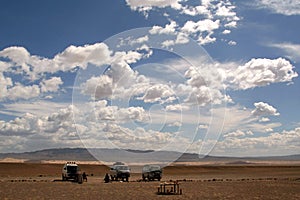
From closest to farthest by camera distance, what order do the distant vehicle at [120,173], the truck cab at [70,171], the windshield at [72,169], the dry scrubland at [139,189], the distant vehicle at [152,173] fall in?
the dry scrubland at [139,189] < the truck cab at [70,171] < the windshield at [72,169] < the distant vehicle at [120,173] < the distant vehicle at [152,173]

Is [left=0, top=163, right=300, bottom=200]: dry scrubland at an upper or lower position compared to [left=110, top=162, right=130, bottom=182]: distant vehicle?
lower

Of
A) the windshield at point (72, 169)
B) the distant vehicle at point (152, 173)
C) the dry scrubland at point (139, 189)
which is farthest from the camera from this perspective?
the distant vehicle at point (152, 173)

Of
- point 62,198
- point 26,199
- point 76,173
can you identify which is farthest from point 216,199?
point 76,173

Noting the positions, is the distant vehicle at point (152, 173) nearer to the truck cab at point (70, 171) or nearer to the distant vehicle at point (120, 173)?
the distant vehicle at point (120, 173)

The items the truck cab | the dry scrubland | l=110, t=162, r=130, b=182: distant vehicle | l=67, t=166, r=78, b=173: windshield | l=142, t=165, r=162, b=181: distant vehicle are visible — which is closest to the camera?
the dry scrubland

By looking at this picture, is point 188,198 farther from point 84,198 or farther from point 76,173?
point 76,173

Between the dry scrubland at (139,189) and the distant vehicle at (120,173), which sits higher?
the distant vehicle at (120,173)

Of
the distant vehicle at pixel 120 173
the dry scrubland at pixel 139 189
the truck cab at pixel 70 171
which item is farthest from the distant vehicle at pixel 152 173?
the truck cab at pixel 70 171

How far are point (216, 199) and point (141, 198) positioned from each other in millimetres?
5004

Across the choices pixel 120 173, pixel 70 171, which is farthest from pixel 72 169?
→ pixel 120 173

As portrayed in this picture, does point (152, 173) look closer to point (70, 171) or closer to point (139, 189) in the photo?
point (70, 171)

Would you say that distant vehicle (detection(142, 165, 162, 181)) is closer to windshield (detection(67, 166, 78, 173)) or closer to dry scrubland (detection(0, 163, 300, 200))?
dry scrubland (detection(0, 163, 300, 200))

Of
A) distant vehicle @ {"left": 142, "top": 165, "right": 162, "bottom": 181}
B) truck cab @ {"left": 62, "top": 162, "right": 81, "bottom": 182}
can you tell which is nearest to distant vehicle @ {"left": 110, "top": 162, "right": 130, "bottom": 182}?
distant vehicle @ {"left": 142, "top": 165, "right": 162, "bottom": 181}

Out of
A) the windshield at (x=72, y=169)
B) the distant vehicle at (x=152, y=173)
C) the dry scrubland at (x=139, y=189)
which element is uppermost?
the windshield at (x=72, y=169)
